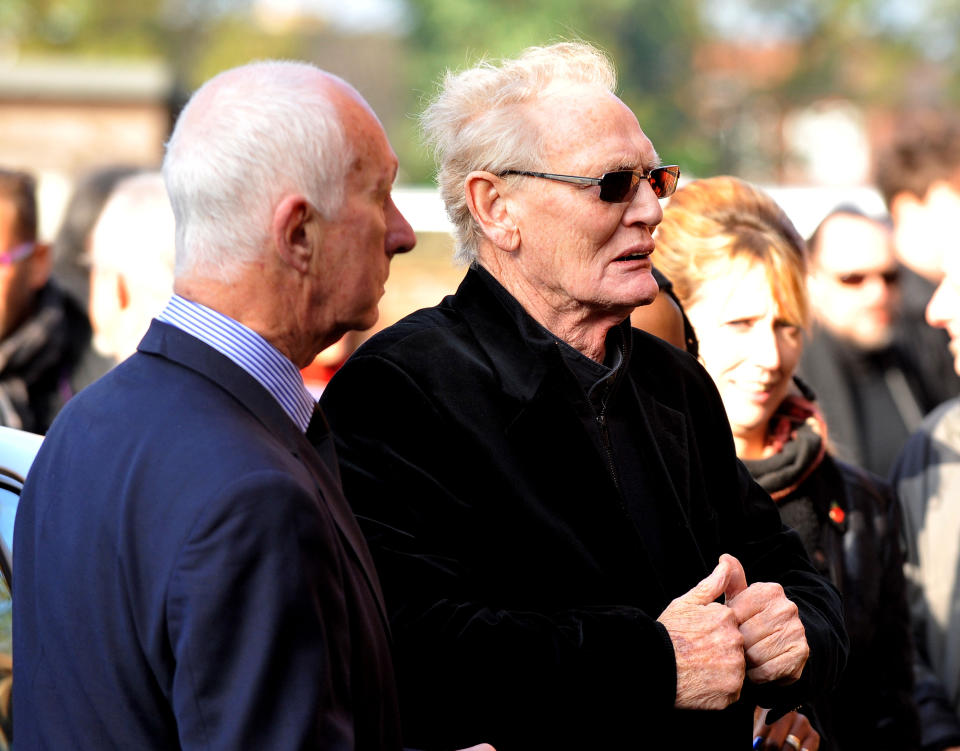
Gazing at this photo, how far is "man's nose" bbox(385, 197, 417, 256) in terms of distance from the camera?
193 centimetres

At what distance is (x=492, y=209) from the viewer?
2484 millimetres

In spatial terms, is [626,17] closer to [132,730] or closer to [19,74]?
[19,74]

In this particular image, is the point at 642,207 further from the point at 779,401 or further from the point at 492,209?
the point at 779,401

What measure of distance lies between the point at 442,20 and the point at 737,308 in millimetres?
47687

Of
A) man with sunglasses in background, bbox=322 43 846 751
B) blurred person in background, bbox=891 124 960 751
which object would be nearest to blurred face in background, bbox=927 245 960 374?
blurred person in background, bbox=891 124 960 751

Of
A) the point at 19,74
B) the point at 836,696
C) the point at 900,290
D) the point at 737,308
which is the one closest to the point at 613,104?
the point at 737,308

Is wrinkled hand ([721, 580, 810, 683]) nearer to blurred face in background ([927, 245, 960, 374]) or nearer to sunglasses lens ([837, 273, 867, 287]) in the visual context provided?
blurred face in background ([927, 245, 960, 374])

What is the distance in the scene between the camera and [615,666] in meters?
2.12

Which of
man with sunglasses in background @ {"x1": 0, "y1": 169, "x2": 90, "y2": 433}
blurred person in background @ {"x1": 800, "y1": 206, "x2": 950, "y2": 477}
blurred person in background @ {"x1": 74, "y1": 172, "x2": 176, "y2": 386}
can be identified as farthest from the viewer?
blurred person in background @ {"x1": 800, "y1": 206, "x2": 950, "y2": 477}

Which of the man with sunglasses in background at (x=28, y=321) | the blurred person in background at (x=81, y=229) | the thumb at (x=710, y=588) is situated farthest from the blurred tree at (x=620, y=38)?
the thumb at (x=710, y=588)

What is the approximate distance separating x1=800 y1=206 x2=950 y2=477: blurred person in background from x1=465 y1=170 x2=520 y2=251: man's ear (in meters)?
3.39

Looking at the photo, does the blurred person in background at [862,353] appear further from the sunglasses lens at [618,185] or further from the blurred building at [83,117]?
the blurred building at [83,117]

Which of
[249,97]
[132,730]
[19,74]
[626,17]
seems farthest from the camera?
[626,17]

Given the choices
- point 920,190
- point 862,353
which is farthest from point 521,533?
point 920,190
